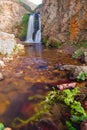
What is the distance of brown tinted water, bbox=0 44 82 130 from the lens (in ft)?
22.9

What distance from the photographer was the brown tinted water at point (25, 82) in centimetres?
698

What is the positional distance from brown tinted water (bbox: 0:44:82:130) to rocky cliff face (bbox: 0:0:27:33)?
12.2 metres

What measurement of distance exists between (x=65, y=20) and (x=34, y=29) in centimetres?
655

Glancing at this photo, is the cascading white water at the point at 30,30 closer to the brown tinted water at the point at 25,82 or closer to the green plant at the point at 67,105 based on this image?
the brown tinted water at the point at 25,82

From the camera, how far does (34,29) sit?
24.4 meters

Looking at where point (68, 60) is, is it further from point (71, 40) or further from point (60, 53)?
point (71, 40)

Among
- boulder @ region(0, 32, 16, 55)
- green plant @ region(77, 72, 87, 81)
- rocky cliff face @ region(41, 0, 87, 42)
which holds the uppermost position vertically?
rocky cliff face @ region(41, 0, 87, 42)

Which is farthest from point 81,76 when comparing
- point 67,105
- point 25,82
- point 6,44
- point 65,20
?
point 65,20

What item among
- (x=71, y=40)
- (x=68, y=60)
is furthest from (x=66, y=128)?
(x=71, y=40)

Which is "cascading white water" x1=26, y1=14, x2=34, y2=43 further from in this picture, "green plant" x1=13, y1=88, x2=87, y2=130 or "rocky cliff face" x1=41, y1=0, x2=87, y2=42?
"green plant" x1=13, y1=88, x2=87, y2=130

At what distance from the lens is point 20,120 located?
637 cm

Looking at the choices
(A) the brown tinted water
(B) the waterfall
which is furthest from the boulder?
(B) the waterfall

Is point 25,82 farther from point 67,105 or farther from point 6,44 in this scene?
point 6,44

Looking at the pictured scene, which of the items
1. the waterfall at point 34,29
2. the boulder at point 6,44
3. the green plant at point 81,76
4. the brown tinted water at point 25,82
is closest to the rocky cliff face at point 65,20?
the waterfall at point 34,29
